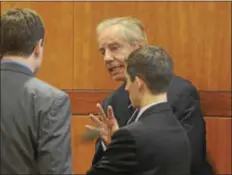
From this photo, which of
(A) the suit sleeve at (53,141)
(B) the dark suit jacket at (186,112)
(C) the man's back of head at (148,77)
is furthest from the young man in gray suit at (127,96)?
(A) the suit sleeve at (53,141)

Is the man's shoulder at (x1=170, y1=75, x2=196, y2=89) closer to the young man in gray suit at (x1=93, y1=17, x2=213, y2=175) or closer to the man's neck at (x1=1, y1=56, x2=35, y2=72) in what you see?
the young man in gray suit at (x1=93, y1=17, x2=213, y2=175)

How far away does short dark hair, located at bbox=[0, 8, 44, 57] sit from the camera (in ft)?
5.99

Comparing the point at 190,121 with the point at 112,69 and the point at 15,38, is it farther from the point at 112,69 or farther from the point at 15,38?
the point at 15,38

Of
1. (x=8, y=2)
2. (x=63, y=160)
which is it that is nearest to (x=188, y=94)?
(x=63, y=160)

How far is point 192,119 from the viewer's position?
2625 millimetres

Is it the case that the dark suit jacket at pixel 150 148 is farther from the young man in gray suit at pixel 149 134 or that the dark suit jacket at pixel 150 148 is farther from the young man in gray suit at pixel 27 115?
the young man in gray suit at pixel 27 115

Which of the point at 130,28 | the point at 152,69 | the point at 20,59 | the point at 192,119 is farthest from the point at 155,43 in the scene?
the point at 20,59

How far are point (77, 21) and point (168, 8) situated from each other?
0.60m

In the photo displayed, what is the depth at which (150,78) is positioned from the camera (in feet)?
6.61

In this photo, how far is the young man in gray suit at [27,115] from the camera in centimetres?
177

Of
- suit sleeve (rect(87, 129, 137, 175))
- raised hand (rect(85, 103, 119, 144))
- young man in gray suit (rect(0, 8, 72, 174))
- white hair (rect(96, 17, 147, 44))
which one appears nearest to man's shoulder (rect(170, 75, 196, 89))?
white hair (rect(96, 17, 147, 44))

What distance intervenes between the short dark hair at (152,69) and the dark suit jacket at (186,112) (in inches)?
A: 21.1

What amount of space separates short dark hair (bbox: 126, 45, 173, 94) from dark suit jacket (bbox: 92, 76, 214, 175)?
536mm

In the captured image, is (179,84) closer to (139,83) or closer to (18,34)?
(139,83)
